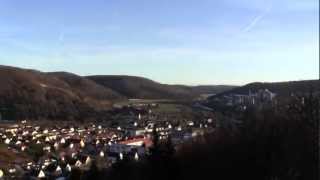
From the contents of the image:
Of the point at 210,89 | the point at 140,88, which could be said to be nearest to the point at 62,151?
the point at 140,88

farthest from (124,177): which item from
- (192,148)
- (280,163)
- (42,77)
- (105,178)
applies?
(42,77)

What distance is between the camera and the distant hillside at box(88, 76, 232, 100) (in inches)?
4471

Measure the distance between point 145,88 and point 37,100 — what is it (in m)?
48.1

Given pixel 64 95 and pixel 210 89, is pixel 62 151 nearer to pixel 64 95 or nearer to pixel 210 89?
pixel 64 95

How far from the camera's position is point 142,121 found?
2282 inches

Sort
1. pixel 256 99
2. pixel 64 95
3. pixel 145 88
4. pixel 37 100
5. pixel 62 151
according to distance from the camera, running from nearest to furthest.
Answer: pixel 62 151, pixel 256 99, pixel 37 100, pixel 64 95, pixel 145 88

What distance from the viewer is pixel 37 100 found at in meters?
75.3

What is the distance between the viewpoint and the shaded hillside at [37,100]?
68.1 m

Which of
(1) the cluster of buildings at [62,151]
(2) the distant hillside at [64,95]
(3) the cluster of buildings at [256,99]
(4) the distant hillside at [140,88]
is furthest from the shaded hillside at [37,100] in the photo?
(1) the cluster of buildings at [62,151]

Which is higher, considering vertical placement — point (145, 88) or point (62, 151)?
point (145, 88)

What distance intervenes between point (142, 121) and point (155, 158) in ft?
151

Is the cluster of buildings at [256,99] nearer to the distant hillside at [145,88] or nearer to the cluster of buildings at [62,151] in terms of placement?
the cluster of buildings at [62,151]

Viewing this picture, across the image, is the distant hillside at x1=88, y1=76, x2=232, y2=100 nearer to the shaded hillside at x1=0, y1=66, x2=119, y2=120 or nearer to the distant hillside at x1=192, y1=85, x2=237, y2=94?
the distant hillside at x1=192, y1=85, x2=237, y2=94

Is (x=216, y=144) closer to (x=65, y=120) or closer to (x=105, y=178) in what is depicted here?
(x=105, y=178)
